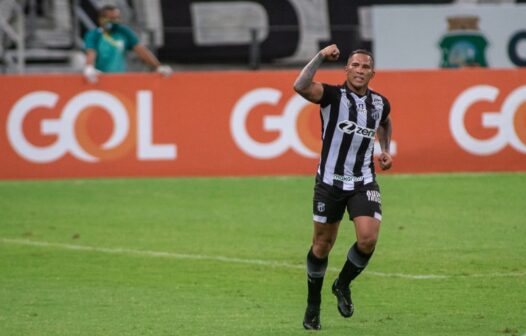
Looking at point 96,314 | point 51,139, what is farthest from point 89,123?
point 96,314

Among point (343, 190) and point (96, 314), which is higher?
point (343, 190)

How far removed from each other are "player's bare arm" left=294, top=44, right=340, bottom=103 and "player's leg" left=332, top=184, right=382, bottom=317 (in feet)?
2.78

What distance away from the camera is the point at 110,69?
21.2 metres

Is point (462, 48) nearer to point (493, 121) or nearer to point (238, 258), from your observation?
point (493, 121)

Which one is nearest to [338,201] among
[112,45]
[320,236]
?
[320,236]

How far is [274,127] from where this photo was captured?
20.6m

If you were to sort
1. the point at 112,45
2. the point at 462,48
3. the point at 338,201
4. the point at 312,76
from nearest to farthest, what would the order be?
the point at 312,76 → the point at 338,201 → the point at 112,45 → the point at 462,48

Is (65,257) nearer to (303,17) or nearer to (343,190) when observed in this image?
(343,190)

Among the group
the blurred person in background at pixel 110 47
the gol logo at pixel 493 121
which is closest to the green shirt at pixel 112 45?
the blurred person in background at pixel 110 47

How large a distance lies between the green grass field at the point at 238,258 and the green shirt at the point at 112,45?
6.18ft

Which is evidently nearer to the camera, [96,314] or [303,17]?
[96,314]

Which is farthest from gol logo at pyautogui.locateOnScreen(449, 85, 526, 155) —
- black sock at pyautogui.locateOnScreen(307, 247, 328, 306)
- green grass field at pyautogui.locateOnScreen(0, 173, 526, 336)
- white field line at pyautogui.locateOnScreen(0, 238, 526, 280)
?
black sock at pyautogui.locateOnScreen(307, 247, 328, 306)

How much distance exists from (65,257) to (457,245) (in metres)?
4.34

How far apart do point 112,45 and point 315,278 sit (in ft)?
36.4
